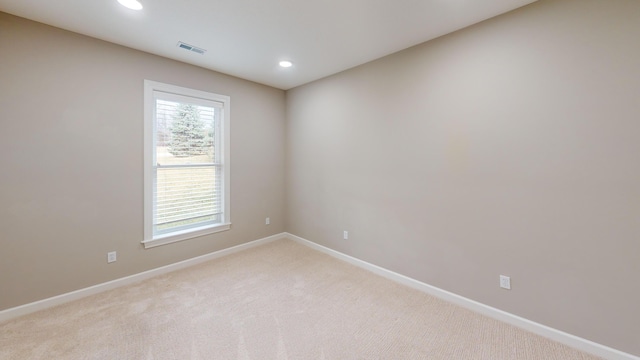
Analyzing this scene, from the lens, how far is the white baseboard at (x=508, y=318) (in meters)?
1.76

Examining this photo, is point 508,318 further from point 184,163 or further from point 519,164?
point 184,163

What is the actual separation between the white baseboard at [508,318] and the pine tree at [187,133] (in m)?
2.64

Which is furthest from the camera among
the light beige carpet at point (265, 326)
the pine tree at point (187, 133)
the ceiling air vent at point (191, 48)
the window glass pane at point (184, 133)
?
the pine tree at point (187, 133)

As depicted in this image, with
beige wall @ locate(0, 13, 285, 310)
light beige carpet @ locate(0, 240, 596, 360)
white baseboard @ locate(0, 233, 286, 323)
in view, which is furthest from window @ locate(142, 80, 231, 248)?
light beige carpet @ locate(0, 240, 596, 360)

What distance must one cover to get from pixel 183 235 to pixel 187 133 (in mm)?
1337

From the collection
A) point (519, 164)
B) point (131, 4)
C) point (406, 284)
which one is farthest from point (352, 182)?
point (131, 4)

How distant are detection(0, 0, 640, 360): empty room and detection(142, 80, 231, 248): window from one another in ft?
0.09

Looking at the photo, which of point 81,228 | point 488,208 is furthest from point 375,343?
point 81,228

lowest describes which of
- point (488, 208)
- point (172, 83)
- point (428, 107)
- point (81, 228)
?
point (81, 228)

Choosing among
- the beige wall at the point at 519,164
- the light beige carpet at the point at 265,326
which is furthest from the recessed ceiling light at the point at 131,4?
the light beige carpet at the point at 265,326

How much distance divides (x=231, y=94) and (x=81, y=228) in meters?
2.34

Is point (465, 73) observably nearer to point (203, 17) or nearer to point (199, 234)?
point (203, 17)

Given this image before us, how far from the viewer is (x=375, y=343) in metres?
1.91

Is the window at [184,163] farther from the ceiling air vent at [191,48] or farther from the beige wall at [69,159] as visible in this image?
the ceiling air vent at [191,48]
